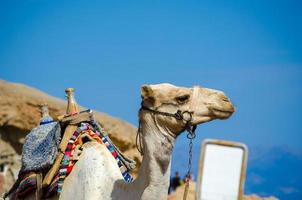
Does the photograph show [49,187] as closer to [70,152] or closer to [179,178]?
[70,152]

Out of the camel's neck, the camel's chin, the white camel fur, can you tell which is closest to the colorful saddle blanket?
the white camel fur

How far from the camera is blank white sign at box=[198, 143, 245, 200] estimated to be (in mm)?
2471

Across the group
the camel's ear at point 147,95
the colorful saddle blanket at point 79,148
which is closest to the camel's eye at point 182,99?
the camel's ear at point 147,95

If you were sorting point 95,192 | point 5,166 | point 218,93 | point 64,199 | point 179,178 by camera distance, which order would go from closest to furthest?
point 218,93 → point 95,192 → point 64,199 → point 5,166 → point 179,178

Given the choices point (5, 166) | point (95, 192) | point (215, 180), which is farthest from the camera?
→ point (5, 166)

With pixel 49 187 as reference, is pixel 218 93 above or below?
above

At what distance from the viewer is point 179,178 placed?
17.4 meters

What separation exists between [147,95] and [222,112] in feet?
1.56

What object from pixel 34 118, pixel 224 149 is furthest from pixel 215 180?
pixel 34 118

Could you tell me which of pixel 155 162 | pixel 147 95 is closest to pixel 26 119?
pixel 147 95

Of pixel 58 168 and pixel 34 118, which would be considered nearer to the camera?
pixel 58 168

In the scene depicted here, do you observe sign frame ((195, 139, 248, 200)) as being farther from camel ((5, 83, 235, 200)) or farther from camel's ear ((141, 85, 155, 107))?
camel's ear ((141, 85, 155, 107))

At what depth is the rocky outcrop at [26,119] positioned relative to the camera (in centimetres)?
1630

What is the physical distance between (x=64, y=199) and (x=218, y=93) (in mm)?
1581
